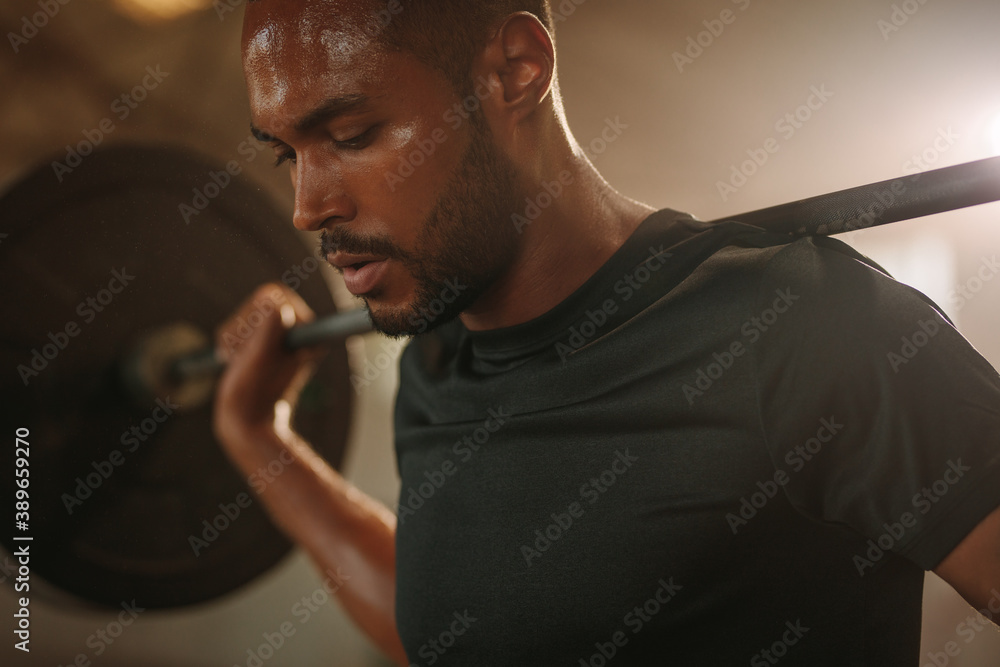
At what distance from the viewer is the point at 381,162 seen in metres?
0.64

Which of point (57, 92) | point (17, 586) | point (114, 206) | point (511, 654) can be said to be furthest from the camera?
point (57, 92)

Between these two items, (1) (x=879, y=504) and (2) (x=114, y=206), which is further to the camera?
(2) (x=114, y=206)

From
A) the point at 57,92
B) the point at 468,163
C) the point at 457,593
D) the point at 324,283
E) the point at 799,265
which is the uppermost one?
the point at 799,265

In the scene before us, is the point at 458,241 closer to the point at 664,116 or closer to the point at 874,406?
the point at 874,406

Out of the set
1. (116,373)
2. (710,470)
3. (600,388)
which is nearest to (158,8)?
(116,373)

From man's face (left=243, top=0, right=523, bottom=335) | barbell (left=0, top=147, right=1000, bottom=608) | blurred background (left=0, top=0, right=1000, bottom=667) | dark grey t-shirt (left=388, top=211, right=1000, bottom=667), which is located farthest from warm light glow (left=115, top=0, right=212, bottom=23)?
dark grey t-shirt (left=388, top=211, right=1000, bottom=667)

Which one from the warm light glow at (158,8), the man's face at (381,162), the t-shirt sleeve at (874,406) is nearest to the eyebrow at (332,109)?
the man's face at (381,162)

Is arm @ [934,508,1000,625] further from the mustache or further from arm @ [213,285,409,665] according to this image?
arm @ [213,285,409,665]

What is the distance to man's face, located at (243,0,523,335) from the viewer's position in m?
0.63

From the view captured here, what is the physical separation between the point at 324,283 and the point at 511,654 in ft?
2.70

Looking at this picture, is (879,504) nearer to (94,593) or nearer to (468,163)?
(468,163)

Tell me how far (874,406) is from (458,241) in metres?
0.39

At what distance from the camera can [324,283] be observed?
1.28 m

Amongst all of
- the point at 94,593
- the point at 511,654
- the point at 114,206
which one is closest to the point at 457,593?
the point at 511,654
